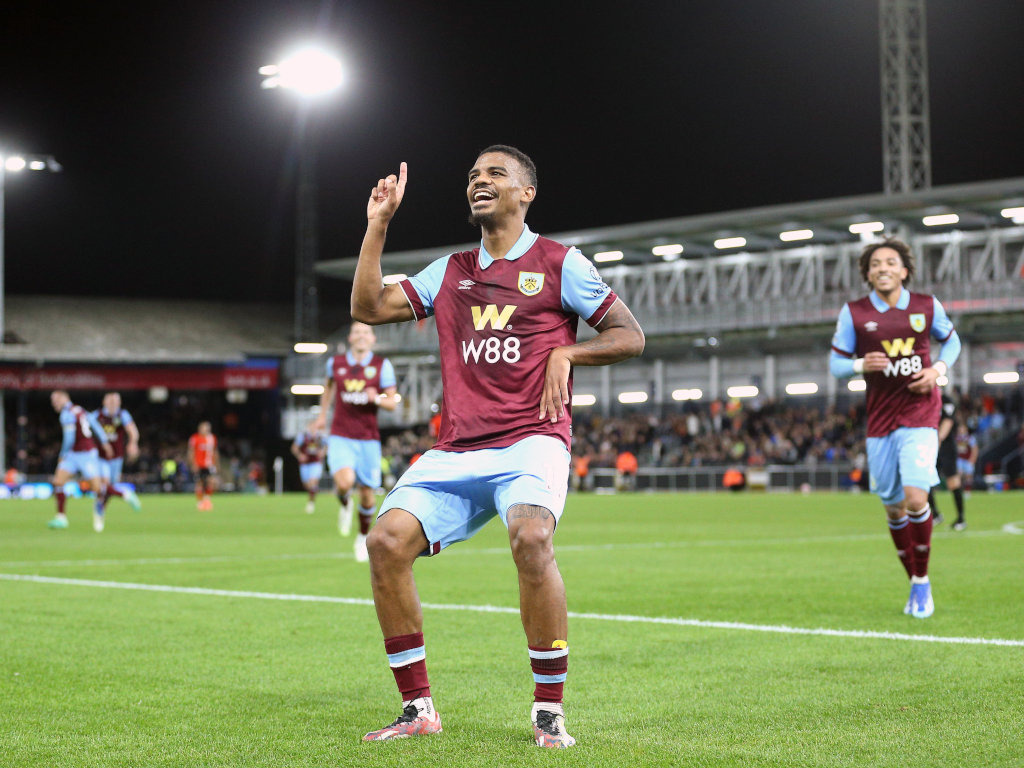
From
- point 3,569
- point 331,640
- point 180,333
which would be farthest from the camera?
point 180,333

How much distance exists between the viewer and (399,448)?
51.2 m

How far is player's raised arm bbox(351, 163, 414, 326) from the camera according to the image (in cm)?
482

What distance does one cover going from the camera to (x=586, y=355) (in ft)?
15.4

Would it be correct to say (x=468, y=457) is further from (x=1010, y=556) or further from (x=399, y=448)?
(x=399, y=448)

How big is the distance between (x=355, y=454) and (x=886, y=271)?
7.03m

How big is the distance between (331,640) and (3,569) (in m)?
6.25

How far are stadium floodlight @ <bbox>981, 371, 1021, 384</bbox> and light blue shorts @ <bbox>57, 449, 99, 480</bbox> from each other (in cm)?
3531

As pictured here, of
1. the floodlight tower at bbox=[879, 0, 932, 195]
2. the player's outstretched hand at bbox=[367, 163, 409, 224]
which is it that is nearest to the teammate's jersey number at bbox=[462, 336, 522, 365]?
the player's outstretched hand at bbox=[367, 163, 409, 224]

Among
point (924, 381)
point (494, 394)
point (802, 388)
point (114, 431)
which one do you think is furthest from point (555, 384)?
point (802, 388)

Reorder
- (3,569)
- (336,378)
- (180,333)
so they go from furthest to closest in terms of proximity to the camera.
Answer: (180,333) → (336,378) → (3,569)

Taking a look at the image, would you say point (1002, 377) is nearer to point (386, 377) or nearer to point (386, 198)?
point (386, 377)

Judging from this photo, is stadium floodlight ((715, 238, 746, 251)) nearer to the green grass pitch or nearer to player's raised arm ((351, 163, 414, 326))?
the green grass pitch

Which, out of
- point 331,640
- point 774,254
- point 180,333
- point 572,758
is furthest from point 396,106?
point 572,758

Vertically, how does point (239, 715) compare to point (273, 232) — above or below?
below
